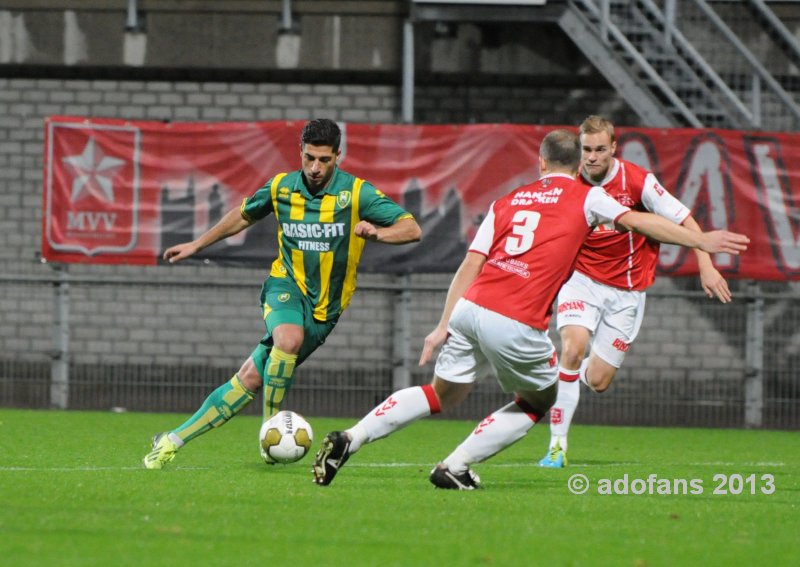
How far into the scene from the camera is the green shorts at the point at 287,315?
8.45 meters

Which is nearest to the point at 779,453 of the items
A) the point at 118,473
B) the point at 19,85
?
the point at 118,473

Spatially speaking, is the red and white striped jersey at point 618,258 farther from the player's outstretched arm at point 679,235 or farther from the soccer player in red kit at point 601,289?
the player's outstretched arm at point 679,235

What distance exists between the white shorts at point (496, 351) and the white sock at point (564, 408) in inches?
82.5

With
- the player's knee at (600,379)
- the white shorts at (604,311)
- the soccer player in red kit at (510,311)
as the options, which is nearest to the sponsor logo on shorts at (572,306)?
the white shorts at (604,311)

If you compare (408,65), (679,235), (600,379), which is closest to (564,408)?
(600,379)

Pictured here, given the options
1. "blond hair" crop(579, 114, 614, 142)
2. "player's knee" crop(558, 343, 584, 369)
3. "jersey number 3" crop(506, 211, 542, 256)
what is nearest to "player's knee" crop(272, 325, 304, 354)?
"jersey number 3" crop(506, 211, 542, 256)

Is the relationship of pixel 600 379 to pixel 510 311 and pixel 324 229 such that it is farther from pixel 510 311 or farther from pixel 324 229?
pixel 510 311

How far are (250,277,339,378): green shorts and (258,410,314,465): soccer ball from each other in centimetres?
62

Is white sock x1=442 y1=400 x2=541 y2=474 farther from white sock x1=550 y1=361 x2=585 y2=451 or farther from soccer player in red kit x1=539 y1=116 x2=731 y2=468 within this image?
soccer player in red kit x1=539 y1=116 x2=731 y2=468

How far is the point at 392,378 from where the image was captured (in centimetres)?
1498

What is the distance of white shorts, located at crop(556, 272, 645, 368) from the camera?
397 inches

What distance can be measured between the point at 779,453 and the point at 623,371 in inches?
160

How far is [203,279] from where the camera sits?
16.5 m

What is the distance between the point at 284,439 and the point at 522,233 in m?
1.73
